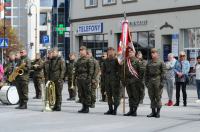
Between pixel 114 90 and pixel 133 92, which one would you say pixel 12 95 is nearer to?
pixel 114 90

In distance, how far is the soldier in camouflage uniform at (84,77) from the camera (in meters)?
16.9

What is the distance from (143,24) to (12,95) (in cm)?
1997

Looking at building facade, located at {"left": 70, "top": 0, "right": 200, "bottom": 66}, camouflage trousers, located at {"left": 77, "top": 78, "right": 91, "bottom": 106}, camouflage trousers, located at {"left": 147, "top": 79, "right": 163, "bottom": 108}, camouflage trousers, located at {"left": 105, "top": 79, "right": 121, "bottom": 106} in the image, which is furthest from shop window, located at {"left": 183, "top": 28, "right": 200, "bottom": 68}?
camouflage trousers, located at {"left": 147, "top": 79, "right": 163, "bottom": 108}

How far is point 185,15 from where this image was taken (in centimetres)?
3541

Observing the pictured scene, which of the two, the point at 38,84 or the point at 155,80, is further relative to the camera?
the point at 38,84

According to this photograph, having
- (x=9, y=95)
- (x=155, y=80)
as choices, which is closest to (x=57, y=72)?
(x=9, y=95)

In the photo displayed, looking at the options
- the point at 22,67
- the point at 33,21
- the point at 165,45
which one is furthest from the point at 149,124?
the point at 33,21

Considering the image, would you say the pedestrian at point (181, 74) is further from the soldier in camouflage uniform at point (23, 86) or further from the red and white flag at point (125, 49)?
the soldier in camouflage uniform at point (23, 86)

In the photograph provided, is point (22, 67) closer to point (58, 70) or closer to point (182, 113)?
point (58, 70)

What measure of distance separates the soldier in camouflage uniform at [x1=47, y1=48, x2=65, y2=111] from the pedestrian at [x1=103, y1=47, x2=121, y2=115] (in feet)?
5.09

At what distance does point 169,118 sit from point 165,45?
73.0 feet

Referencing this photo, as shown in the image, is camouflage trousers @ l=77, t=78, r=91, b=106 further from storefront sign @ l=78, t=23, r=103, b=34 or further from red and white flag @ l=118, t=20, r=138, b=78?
storefront sign @ l=78, t=23, r=103, b=34

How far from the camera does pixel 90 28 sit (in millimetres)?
43156

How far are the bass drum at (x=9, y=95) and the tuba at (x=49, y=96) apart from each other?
7.50 feet
